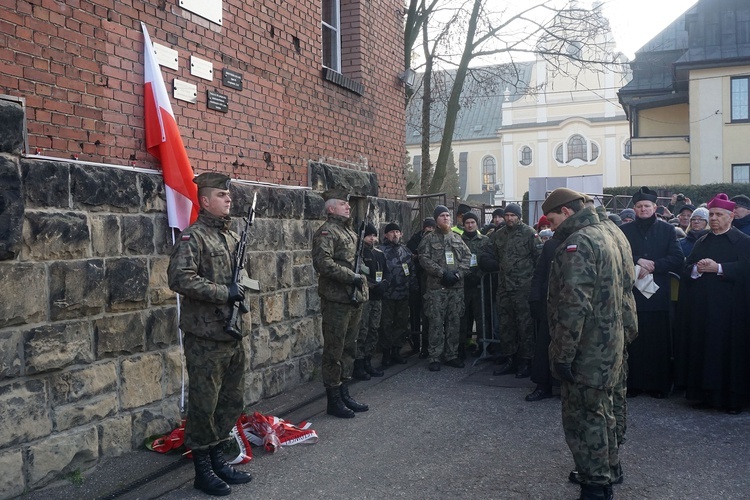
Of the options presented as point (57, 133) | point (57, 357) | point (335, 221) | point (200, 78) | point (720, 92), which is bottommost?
point (57, 357)

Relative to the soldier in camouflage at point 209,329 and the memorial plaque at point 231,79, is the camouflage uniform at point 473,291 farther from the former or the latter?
the soldier in camouflage at point 209,329

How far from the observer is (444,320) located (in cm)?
949

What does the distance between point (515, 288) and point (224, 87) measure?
426cm

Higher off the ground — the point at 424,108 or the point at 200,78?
the point at 424,108

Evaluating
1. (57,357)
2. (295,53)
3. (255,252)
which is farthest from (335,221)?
(57,357)

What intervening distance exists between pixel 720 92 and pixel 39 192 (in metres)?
32.3

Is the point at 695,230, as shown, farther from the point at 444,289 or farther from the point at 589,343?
the point at 589,343

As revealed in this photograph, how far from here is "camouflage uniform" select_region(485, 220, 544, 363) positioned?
8.80 metres

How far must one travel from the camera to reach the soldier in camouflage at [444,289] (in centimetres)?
939

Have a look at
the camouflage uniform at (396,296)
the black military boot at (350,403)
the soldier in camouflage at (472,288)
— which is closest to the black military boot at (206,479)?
the black military boot at (350,403)

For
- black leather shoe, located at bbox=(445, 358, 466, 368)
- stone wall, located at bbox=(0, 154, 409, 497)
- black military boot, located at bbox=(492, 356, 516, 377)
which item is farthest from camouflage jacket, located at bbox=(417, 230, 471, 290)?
stone wall, located at bbox=(0, 154, 409, 497)

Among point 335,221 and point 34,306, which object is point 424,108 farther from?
point 34,306

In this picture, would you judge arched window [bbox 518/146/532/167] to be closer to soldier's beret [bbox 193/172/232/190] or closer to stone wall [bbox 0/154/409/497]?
stone wall [bbox 0/154/409/497]

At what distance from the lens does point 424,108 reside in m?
18.6
